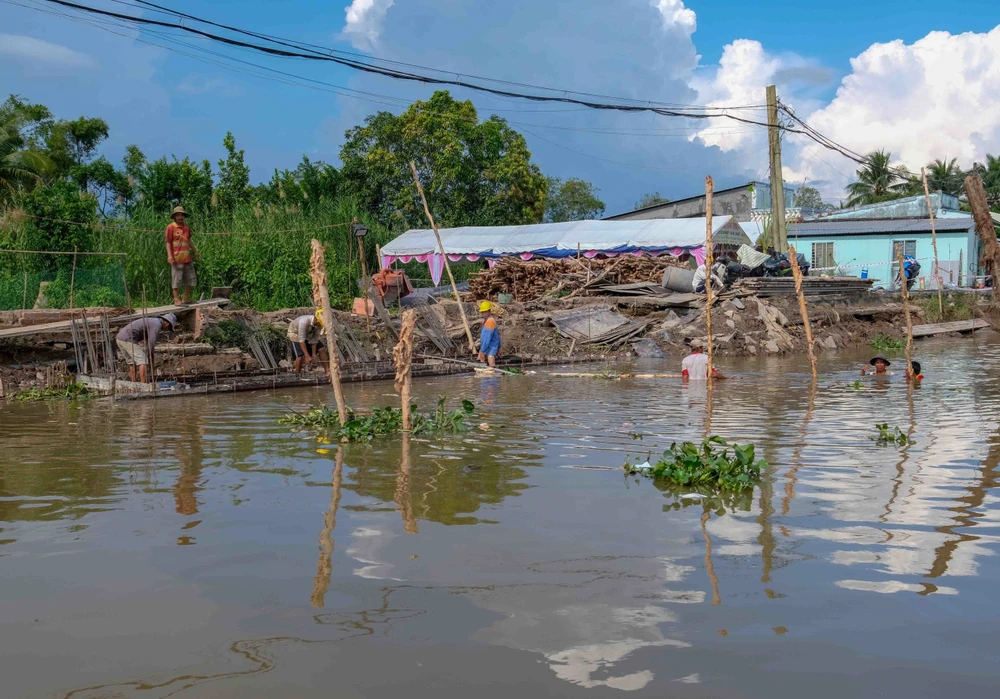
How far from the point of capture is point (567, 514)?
619cm

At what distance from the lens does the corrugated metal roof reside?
37.5 metres

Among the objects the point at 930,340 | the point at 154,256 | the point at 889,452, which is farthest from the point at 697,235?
the point at 889,452

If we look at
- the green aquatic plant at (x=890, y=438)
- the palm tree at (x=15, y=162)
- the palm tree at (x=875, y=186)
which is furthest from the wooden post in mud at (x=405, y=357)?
the palm tree at (x=875, y=186)

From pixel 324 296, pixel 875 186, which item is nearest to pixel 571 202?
pixel 875 186

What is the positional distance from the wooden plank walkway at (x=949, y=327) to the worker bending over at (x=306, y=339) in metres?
16.4

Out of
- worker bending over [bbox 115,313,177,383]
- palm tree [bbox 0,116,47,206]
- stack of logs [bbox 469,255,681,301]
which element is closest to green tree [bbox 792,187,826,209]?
stack of logs [bbox 469,255,681,301]

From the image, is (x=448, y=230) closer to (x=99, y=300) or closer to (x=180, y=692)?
(x=99, y=300)

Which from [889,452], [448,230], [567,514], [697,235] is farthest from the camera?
[448,230]

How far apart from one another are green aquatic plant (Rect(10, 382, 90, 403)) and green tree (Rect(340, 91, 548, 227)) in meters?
23.1

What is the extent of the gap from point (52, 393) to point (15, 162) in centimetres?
1707

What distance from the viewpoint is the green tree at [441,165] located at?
35688 millimetres

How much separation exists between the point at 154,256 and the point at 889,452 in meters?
19.9

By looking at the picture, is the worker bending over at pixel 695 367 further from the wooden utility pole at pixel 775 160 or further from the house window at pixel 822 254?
the house window at pixel 822 254

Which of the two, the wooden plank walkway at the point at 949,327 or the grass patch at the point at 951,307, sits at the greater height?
the grass patch at the point at 951,307
